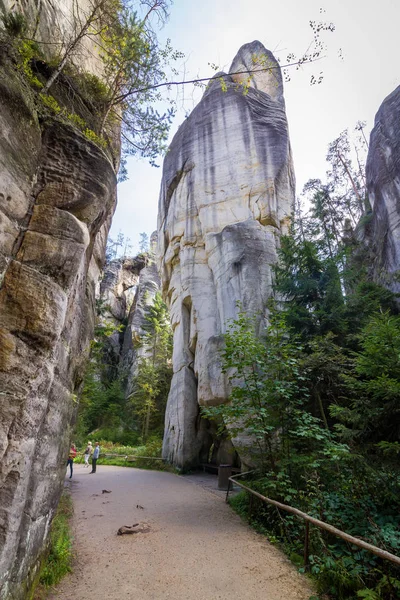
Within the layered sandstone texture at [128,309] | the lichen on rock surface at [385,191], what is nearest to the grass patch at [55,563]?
the lichen on rock surface at [385,191]

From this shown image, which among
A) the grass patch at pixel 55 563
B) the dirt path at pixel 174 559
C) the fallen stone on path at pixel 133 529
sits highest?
the grass patch at pixel 55 563

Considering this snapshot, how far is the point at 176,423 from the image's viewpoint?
16.6m

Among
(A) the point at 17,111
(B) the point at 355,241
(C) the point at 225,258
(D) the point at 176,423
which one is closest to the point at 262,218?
(C) the point at 225,258

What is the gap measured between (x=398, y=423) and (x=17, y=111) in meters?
6.71

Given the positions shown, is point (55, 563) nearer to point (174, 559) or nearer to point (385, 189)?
point (174, 559)

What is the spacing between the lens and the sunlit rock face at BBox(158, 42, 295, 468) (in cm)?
1496

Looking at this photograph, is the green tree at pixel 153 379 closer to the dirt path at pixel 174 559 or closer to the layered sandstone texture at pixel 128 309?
the layered sandstone texture at pixel 128 309

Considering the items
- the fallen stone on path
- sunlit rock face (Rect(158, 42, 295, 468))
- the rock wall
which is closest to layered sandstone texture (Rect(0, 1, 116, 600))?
the rock wall

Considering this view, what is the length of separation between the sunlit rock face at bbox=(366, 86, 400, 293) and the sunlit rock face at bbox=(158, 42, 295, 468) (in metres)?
4.98

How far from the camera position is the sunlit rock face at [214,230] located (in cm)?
1496

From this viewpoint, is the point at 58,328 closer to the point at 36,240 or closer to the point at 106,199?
the point at 36,240

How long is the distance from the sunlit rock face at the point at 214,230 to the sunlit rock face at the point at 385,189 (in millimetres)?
4975

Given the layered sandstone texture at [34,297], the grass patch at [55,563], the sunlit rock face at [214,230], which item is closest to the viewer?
the layered sandstone texture at [34,297]

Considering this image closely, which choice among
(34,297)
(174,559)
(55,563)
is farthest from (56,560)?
(34,297)
